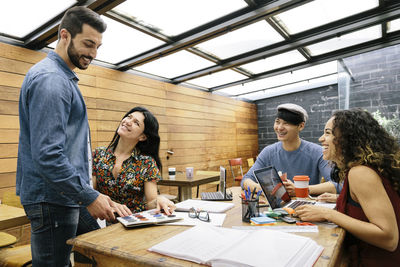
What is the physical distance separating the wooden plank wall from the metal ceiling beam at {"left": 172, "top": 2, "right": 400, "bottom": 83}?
47.9 inches

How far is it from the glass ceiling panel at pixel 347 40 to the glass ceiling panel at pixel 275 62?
268mm

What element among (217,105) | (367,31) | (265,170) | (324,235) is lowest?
(324,235)

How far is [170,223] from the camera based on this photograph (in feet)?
4.07

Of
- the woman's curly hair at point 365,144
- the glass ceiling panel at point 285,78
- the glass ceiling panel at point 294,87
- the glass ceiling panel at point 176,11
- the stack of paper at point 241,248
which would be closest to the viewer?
the stack of paper at point 241,248

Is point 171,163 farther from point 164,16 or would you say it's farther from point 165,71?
point 164,16

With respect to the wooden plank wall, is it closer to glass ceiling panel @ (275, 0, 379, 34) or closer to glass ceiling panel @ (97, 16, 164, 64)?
glass ceiling panel @ (97, 16, 164, 64)

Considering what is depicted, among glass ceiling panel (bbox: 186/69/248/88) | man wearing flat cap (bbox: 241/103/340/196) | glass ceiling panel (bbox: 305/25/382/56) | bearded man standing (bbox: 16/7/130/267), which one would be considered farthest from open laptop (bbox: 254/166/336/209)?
glass ceiling panel (bbox: 186/69/248/88)

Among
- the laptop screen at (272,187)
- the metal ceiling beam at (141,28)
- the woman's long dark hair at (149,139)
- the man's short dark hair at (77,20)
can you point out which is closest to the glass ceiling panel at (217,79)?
the metal ceiling beam at (141,28)

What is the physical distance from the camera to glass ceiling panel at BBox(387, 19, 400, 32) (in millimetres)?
4139

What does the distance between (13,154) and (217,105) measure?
4.65 meters

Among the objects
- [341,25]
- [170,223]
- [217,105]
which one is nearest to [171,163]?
[217,105]

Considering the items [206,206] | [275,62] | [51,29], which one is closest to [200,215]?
[206,206]

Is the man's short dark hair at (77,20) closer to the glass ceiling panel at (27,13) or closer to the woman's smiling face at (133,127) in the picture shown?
the woman's smiling face at (133,127)

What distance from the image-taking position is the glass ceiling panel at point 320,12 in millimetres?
3321
